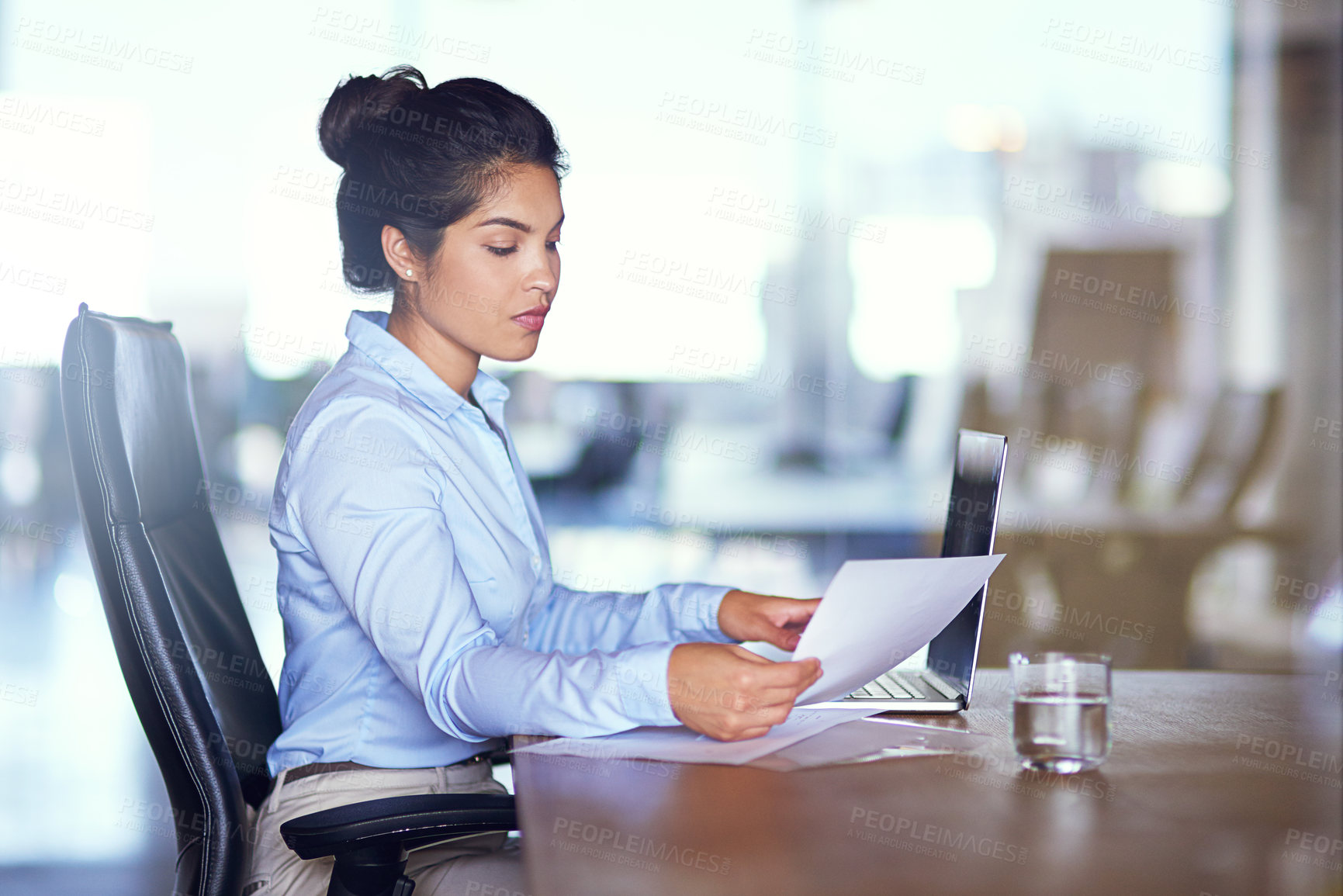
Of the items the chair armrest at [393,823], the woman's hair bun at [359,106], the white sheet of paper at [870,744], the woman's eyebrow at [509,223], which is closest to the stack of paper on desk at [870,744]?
the white sheet of paper at [870,744]

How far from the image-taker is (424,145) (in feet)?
4.29

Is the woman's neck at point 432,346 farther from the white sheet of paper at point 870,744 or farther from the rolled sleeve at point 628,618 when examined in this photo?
the white sheet of paper at point 870,744

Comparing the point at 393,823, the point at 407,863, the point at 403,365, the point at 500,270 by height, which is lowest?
the point at 407,863

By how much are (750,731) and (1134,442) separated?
4069mm

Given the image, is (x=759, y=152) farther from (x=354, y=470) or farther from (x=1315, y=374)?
(x=354, y=470)

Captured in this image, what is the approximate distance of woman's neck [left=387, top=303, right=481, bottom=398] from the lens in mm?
1396

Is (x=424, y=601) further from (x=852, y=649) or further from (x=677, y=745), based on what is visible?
(x=852, y=649)

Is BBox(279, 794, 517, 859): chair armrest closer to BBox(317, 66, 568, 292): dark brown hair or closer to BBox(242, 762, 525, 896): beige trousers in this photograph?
BBox(242, 762, 525, 896): beige trousers

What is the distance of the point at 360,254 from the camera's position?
1.42m

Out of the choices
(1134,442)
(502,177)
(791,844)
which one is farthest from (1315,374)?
(791,844)

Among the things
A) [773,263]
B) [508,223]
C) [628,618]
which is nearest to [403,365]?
[508,223]

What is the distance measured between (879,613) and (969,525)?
0.93 feet

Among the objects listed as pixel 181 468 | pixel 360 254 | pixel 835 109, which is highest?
pixel 835 109

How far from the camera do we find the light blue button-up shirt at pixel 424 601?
1.02m
